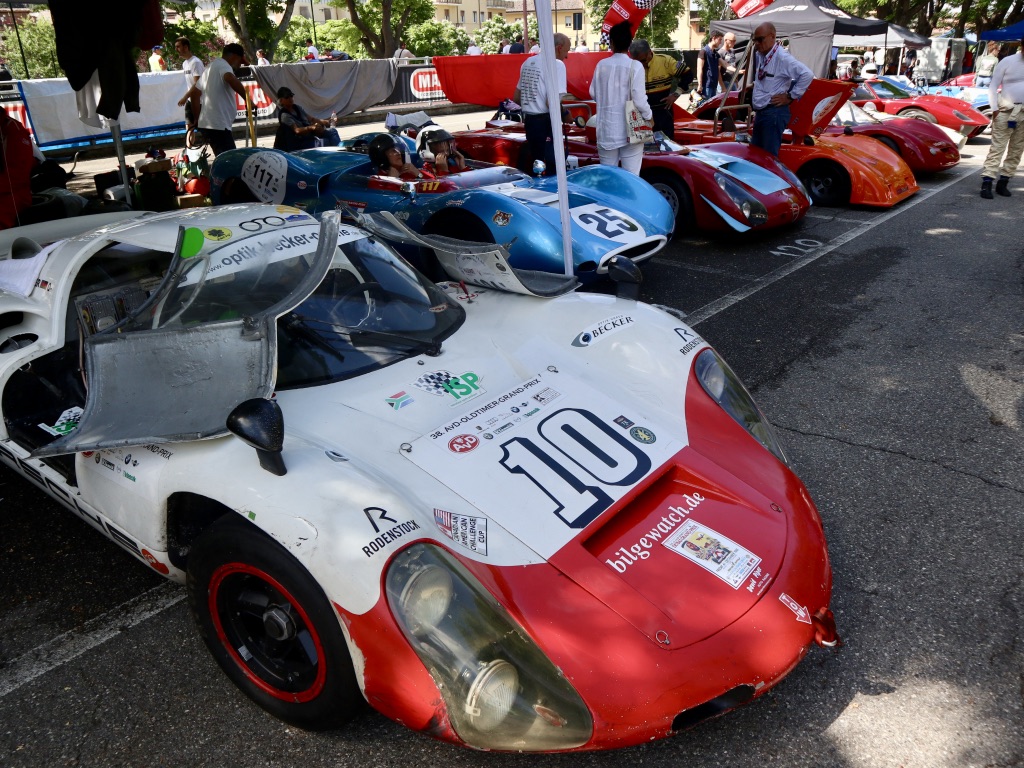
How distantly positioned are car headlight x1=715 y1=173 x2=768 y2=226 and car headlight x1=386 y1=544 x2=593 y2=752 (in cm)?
551

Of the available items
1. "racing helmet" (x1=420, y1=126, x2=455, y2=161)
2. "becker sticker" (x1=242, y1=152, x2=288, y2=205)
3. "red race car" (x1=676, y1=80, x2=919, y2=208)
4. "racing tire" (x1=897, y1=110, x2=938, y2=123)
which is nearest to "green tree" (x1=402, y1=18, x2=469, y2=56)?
"racing tire" (x1=897, y1=110, x2=938, y2=123)

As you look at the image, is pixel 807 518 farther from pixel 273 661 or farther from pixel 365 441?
pixel 273 661

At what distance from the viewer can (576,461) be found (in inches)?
91.1

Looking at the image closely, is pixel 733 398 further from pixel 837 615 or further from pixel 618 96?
pixel 618 96

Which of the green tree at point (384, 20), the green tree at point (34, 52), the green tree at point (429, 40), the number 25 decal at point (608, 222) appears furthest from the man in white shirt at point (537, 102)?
the green tree at point (429, 40)

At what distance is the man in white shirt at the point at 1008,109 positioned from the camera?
7895mm

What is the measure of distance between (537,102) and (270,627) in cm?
588

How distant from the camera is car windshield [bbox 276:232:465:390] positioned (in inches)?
101

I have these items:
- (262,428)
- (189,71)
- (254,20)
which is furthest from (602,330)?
(254,20)

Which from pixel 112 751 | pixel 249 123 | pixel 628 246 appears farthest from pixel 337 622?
pixel 249 123

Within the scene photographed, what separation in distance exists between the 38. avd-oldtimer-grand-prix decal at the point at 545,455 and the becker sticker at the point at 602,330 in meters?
0.29

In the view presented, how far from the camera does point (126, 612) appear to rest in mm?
2594

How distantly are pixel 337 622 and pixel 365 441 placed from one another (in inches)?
22.6

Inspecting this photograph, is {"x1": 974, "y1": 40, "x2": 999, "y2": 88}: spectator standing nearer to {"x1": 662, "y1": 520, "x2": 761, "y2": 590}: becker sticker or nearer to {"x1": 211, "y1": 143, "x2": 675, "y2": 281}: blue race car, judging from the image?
{"x1": 211, "y1": 143, "x2": 675, "y2": 281}: blue race car
